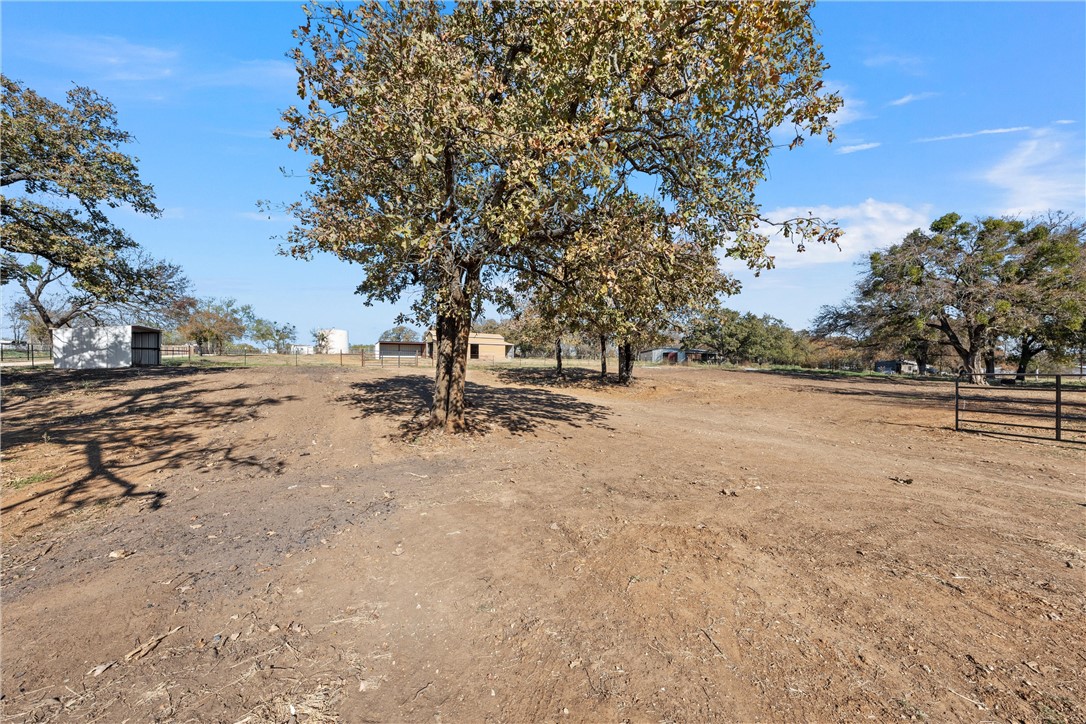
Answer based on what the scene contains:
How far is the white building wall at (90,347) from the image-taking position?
2391 centimetres

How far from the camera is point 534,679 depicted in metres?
2.60

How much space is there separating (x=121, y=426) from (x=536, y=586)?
11.2 m

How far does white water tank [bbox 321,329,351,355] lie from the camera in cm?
7875

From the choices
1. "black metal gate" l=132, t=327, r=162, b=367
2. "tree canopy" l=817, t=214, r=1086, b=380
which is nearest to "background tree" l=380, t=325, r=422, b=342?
"black metal gate" l=132, t=327, r=162, b=367

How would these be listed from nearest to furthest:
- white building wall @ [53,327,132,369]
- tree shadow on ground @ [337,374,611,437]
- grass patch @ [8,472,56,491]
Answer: grass patch @ [8,472,56,491], tree shadow on ground @ [337,374,611,437], white building wall @ [53,327,132,369]

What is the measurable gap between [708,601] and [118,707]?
3679 millimetres

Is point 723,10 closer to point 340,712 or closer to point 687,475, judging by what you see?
point 687,475

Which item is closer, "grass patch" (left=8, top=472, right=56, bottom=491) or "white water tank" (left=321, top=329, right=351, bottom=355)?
"grass patch" (left=8, top=472, right=56, bottom=491)

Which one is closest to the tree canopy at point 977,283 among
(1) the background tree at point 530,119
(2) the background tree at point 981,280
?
(2) the background tree at point 981,280

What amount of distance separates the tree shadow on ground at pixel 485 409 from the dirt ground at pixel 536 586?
101 inches

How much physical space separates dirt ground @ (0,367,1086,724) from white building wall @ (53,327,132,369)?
2216cm

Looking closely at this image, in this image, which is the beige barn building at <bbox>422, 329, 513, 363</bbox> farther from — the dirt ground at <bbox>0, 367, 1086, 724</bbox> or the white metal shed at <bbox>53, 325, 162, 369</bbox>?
the dirt ground at <bbox>0, 367, 1086, 724</bbox>

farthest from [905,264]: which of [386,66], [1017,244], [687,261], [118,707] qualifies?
[118,707]

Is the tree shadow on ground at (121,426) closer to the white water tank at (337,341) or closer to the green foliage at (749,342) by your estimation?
the green foliage at (749,342)
